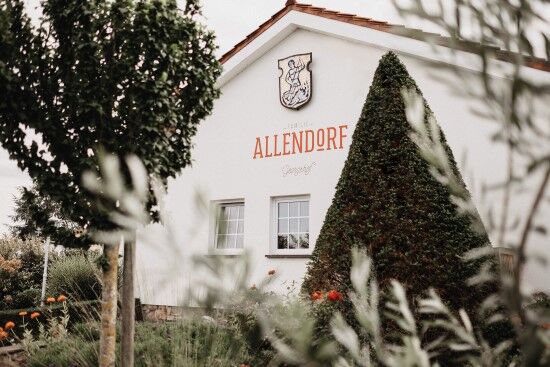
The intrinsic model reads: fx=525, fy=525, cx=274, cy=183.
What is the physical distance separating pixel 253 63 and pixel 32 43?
6.17 m

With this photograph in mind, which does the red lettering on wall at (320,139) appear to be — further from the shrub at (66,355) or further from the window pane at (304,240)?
the shrub at (66,355)

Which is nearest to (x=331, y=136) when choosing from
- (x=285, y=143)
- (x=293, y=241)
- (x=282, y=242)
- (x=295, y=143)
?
(x=295, y=143)

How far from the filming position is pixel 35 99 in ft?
15.7

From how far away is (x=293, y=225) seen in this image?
31.6 feet

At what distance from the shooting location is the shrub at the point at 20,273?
12.6 meters

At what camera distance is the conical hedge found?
506 centimetres

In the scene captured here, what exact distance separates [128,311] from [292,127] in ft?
18.6

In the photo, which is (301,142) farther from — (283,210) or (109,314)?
(109,314)

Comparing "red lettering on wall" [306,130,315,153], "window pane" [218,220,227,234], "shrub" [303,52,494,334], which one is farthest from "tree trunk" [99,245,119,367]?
"red lettering on wall" [306,130,315,153]

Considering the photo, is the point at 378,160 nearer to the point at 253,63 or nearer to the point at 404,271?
the point at 404,271

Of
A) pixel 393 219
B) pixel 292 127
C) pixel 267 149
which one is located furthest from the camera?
pixel 267 149

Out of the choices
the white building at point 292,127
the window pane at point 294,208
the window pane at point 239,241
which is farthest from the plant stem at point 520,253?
the window pane at point 239,241

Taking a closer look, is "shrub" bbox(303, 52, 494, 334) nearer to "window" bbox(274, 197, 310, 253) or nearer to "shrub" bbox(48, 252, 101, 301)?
"window" bbox(274, 197, 310, 253)

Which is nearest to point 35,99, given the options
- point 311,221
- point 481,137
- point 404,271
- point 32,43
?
point 32,43
